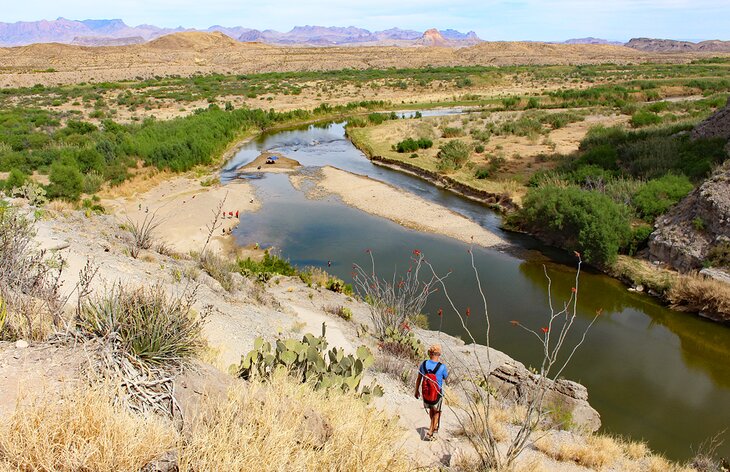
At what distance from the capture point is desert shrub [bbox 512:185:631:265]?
1870 centimetres

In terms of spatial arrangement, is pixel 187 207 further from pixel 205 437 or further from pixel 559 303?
pixel 205 437

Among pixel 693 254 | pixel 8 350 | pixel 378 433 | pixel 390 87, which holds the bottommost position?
pixel 693 254

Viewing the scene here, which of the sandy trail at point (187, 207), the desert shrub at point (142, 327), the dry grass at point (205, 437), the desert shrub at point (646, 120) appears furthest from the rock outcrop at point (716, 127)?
the desert shrub at point (142, 327)

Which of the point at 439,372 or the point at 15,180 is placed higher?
the point at 15,180

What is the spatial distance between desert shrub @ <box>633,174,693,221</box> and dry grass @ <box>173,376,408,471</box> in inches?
755

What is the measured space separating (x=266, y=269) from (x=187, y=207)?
420 inches

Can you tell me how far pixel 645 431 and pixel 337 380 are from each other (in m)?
7.74

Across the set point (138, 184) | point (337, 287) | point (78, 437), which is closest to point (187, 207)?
point (138, 184)

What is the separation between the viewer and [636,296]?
17250mm

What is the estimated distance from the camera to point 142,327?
5625 mm

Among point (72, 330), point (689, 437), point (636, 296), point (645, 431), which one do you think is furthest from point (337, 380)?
point (636, 296)

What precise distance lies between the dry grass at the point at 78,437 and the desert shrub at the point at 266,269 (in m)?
11.2

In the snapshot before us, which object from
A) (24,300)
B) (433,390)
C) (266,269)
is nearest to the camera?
(24,300)

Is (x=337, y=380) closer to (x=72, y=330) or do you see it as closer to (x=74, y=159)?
(x=72, y=330)
